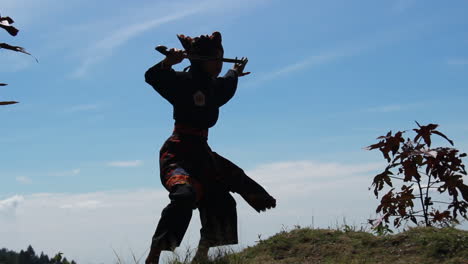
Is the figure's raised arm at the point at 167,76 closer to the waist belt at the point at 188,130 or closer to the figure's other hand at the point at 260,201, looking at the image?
the waist belt at the point at 188,130

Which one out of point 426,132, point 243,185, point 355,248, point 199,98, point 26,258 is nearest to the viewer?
point 26,258

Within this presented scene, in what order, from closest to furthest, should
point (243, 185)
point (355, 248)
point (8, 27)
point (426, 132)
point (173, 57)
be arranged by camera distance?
point (8, 27) < point (173, 57) < point (243, 185) < point (355, 248) < point (426, 132)

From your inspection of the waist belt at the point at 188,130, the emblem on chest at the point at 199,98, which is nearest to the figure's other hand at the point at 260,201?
the waist belt at the point at 188,130

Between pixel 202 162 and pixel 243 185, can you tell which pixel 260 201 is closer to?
pixel 243 185

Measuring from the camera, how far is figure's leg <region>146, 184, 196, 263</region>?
13.0 ft

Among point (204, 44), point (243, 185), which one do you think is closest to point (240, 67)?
point (204, 44)

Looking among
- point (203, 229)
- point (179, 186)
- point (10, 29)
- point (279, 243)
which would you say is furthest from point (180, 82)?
point (10, 29)

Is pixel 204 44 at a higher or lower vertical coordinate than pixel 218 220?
higher

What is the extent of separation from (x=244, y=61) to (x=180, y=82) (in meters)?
1.03

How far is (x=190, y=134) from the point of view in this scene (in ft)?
14.5

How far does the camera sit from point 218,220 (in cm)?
452

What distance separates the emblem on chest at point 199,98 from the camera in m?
4.45

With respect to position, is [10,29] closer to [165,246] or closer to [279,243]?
[165,246]

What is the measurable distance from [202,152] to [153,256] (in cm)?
94
